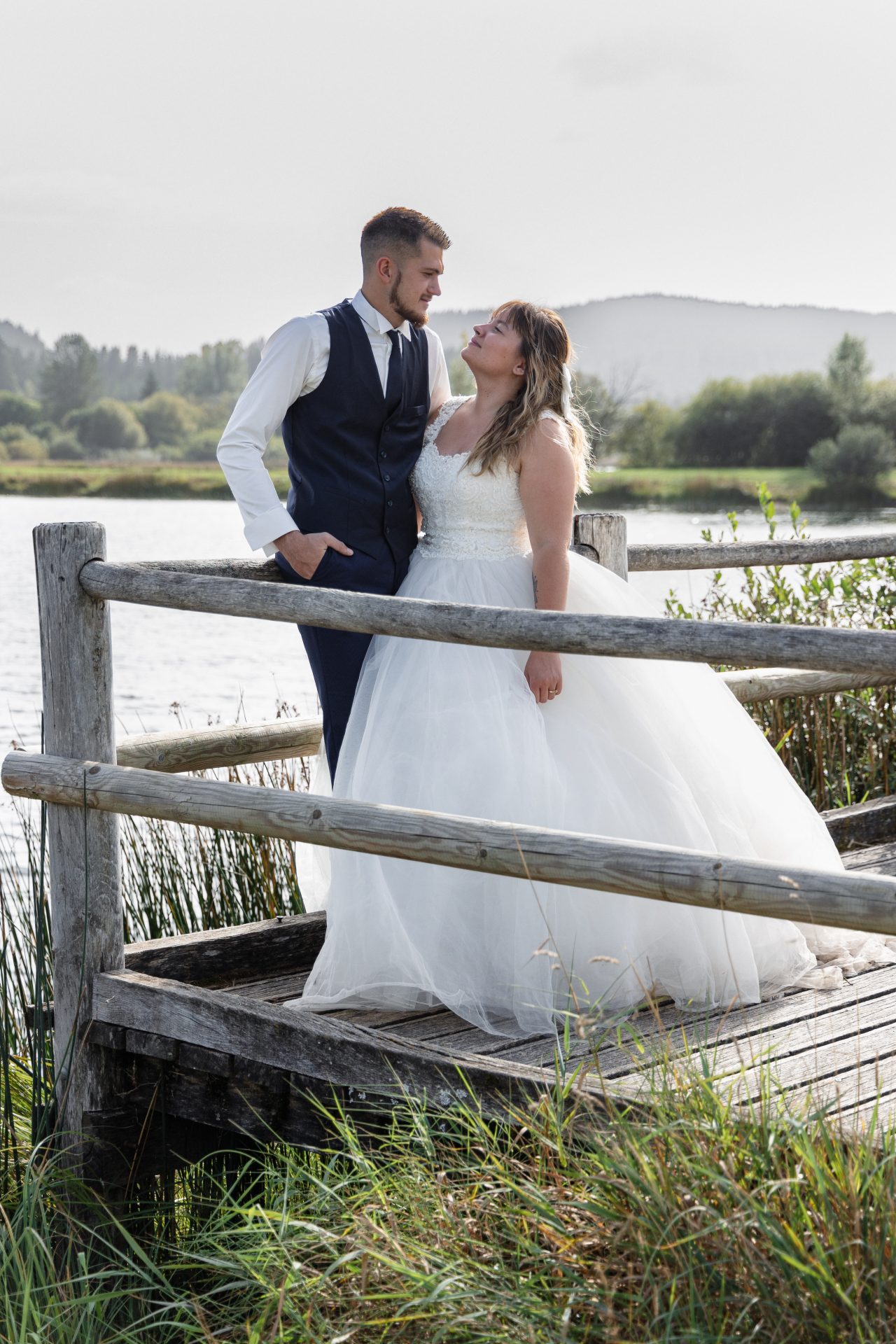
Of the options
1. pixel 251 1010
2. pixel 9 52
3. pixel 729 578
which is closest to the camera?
pixel 251 1010

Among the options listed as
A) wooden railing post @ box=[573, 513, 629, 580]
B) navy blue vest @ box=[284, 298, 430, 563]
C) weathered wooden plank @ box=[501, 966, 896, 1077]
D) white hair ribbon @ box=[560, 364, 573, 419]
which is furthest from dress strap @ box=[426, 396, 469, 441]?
weathered wooden plank @ box=[501, 966, 896, 1077]

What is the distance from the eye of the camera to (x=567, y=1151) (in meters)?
2.27

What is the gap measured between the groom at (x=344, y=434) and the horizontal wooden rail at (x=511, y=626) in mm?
474

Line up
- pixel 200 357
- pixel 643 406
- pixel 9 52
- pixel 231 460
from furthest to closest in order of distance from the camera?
pixel 9 52 < pixel 643 406 < pixel 200 357 < pixel 231 460

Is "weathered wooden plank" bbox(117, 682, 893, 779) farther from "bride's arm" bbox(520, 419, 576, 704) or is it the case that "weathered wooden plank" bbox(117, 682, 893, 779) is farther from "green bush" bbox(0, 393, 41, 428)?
"green bush" bbox(0, 393, 41, 428)

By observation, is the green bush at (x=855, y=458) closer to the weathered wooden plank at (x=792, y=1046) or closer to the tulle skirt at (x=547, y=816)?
the tulle skirt at (x=547, y=816)

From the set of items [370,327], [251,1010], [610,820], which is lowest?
[251,1010]

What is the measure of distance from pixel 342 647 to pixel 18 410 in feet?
146

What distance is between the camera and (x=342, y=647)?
3480mm

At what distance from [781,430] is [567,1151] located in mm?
47856

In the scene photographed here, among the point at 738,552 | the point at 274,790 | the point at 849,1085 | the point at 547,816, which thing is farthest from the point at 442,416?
the point at 849,1085

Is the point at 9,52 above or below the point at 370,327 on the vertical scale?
above

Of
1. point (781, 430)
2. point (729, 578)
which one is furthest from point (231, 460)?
point (781, 430)

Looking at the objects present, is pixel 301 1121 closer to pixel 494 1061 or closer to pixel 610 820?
pixel 494 1061
